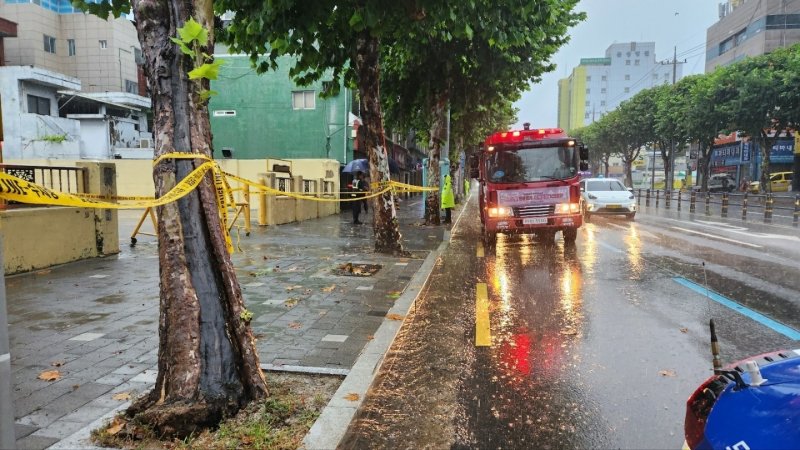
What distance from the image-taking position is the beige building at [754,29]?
5144 cm

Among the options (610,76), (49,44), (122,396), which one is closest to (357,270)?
(122,396)

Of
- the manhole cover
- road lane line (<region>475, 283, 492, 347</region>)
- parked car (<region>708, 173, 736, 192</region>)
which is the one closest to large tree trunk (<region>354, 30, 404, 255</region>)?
the manhole cover

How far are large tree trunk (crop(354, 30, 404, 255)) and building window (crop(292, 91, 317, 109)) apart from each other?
18.6 metres

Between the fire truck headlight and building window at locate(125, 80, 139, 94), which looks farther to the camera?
building window at locate(125, 80, 139, 94)

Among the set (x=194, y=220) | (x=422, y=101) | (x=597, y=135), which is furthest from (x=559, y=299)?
(x=597, y=135)

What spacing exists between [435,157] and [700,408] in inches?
689

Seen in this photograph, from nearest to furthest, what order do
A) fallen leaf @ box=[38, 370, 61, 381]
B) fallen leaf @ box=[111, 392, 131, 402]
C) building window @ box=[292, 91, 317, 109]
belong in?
fallen leaf @ box=[111, 392, 131, 402] < fallen leaf @ box=[38, 370, 61, 381] < building window @ box=[292, 91, 317, 109]

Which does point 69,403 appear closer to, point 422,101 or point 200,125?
point 200,125

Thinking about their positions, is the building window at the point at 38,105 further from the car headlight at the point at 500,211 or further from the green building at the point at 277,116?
the car headlight at the point at 500,211

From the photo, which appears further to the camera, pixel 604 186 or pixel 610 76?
pixel 610 76

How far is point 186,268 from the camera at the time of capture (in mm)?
3561

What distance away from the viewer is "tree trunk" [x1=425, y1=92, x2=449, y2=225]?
61.2ft

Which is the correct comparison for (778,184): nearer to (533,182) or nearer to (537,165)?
(537,165)

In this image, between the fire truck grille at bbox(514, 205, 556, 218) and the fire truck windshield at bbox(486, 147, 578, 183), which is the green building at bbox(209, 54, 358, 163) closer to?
the fire truck windshield at bbox(486, 147, 578, 183)
